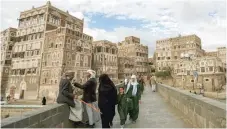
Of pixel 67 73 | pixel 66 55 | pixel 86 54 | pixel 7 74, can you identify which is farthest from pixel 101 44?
pixel 67 73

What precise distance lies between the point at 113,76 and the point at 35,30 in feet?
89.8

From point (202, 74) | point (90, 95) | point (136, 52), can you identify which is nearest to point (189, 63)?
point (202, 74)

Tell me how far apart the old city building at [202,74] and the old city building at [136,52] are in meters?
17.0

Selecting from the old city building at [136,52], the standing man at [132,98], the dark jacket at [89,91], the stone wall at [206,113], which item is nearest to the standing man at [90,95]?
the dark jacket at [89,91]

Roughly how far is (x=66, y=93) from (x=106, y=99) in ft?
4.38

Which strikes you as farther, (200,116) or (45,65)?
(45,65)

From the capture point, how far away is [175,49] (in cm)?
7050

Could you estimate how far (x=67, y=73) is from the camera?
18.9 ft

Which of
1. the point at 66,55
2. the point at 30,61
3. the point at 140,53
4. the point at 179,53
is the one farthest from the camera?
the point at 140,53

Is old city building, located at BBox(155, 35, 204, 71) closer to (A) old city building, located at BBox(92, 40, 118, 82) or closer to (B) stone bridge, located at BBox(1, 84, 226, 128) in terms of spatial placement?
(A) old city building, located at BBox(92, 40, 118, 82)

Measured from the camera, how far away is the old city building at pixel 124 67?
68606mm

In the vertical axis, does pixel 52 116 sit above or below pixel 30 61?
below

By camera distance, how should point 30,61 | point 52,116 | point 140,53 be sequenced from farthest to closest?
point 140,53 → point 30,61 → point 52,116

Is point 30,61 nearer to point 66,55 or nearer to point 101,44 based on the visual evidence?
point 66,55
